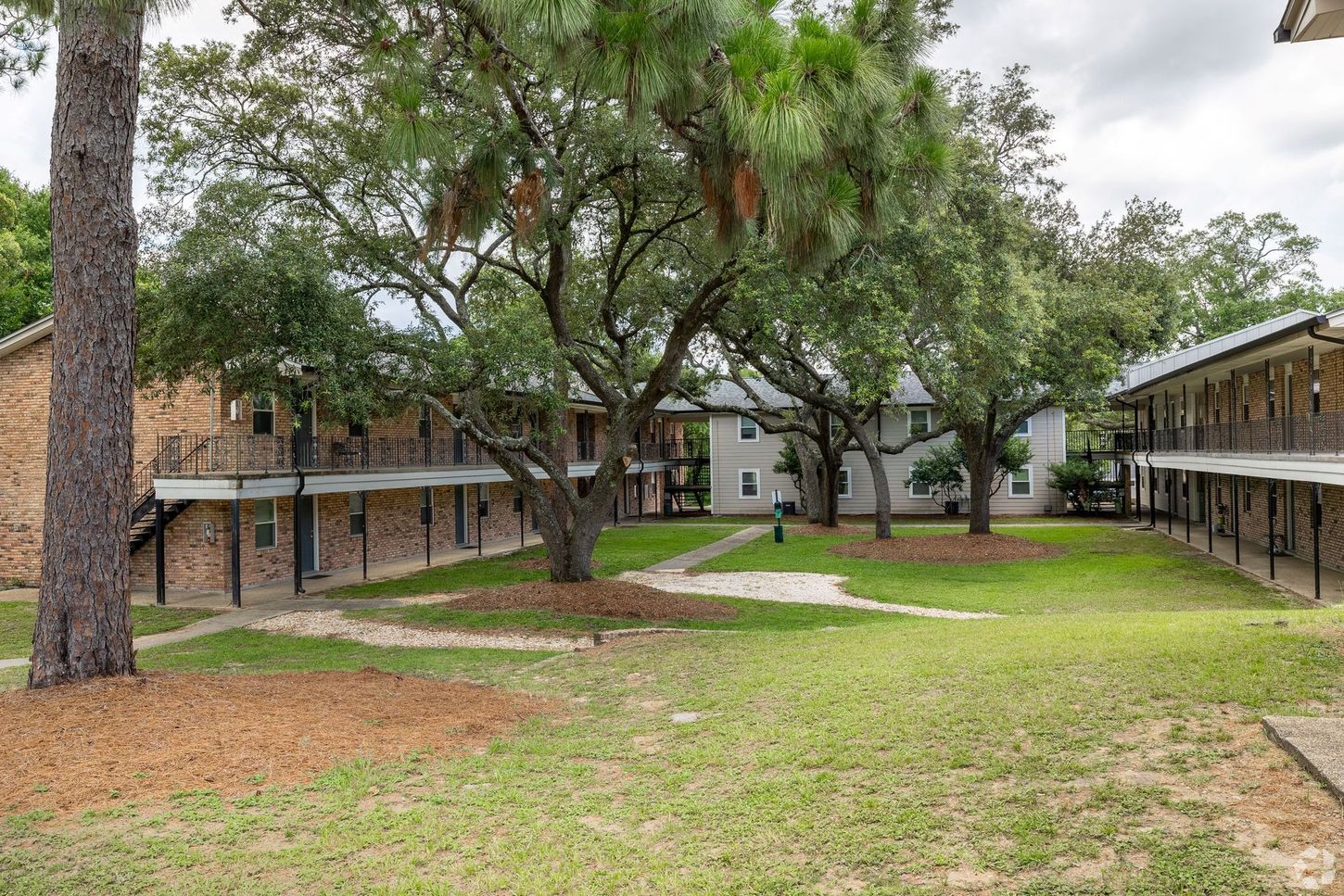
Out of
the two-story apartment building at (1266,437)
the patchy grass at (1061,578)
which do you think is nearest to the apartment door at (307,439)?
the patchy grass at (1061,578)

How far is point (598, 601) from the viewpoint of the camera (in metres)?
14.8

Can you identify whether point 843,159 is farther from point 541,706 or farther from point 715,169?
point 541,706

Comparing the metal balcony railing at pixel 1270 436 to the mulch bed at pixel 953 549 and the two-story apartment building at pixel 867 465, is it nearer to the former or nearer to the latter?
the mulch bed at pixel 953 549

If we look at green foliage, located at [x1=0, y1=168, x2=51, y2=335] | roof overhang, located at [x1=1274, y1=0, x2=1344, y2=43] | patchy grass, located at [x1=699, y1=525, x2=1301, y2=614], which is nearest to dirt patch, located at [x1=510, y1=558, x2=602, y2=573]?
patchy grass, located at [x1=699, y1=525, x2=1301, y2=614]

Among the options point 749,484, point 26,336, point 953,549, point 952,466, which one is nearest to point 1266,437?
point 953,549

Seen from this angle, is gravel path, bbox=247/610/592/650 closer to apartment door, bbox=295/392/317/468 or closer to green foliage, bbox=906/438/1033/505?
apartment door, bbox=295/392/317/468

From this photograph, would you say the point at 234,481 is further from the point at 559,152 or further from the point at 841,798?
the point at 841,798

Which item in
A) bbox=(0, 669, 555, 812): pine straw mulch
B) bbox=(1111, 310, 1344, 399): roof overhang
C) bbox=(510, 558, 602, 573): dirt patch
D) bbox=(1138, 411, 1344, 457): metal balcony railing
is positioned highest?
bbox=(1111, 310, 1344, 399): roof overhang

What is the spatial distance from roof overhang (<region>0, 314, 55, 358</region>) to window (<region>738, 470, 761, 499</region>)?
26.2 m

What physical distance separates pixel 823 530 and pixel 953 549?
7481 millimetres

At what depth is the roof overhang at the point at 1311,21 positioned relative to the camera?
5.61m

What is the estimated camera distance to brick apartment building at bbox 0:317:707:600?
56.0 feet

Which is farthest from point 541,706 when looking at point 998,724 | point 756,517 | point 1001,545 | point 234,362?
point 756,517

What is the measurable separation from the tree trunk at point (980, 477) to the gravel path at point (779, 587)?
7804 mm
